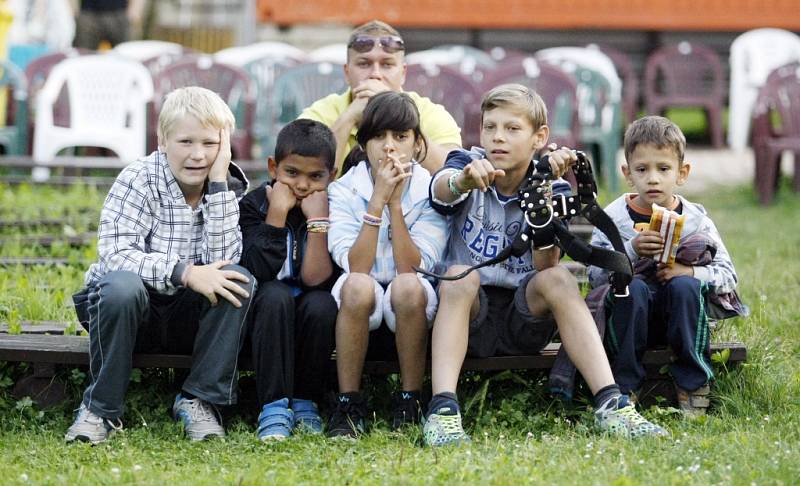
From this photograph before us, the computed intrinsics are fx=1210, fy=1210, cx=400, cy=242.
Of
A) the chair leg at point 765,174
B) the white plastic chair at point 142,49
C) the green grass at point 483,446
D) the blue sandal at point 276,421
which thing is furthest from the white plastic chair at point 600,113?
the blue sandal at point 276,421

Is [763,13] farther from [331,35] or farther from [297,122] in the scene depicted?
[297,122]

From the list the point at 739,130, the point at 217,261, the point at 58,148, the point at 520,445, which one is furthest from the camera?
the point at 739,130

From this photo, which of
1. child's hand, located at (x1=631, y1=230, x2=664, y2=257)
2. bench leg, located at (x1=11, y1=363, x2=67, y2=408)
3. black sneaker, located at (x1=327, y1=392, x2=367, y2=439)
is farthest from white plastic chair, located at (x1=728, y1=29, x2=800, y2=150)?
bench leg, located at (x1=11, y1=363, x2=67, y2=408)

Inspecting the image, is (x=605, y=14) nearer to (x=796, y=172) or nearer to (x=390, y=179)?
(x=796, y=172)

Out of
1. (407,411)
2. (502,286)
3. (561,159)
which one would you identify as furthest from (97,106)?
(561,159)

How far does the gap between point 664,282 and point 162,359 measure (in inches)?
70.7

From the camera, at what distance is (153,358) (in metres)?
4.24

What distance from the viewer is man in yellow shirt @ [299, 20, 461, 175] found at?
4.93 metres

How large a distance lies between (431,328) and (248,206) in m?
0.81

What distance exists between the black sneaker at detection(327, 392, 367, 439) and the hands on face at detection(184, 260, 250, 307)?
486 millimetres

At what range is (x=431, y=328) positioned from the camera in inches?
167

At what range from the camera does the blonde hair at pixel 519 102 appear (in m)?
4.18

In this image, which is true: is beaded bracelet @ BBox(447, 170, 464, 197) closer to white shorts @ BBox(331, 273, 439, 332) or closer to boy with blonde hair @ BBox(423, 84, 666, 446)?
boy with blonde hair @ BBox(423, 84, 666, 446)

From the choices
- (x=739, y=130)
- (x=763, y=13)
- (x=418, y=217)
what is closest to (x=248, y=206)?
(x=418, y=217)
